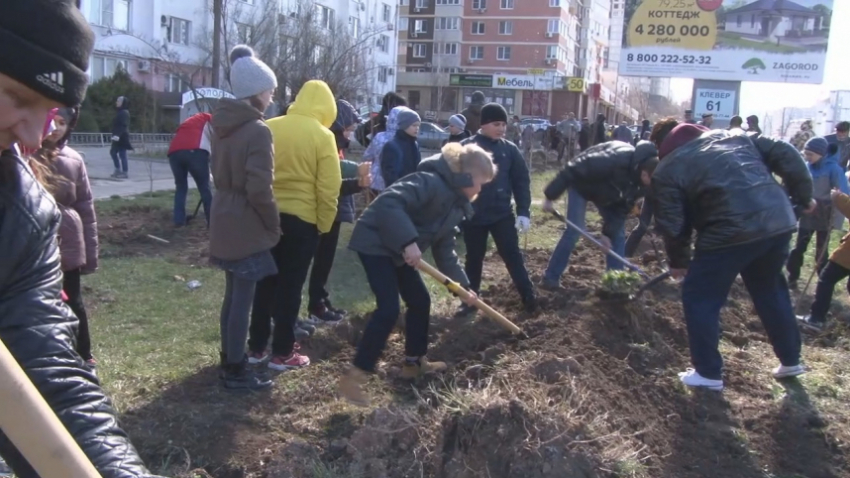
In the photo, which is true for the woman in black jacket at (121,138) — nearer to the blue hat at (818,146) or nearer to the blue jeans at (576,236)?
the blue jeans at (576,236)

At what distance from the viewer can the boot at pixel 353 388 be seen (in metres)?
4.50

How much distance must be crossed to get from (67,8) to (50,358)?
0.70 m

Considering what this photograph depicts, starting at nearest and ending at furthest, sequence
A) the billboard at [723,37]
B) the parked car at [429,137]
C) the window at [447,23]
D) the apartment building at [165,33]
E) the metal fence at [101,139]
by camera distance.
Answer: the billboard at [723,37] → the metal fence at [101,139] → the parked car at [429,137] → the apartment building at [165,33] → the window at [447,23]

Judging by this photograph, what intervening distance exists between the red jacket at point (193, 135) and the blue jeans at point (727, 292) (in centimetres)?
619

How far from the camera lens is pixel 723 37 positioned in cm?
2472

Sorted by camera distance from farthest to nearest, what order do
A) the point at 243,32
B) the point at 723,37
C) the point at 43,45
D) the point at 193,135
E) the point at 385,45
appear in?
1. the point at 385,45
2. the point at 243,32
3. the point at 723,37
4. the point at 193,135
5. the point at 43,45

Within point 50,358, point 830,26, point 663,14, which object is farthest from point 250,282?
point 830,26

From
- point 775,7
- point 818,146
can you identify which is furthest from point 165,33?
point 818,146

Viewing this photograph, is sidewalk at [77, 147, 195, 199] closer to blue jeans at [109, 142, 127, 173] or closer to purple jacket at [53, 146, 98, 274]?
blue jeans at [109, 142, 127, 173]

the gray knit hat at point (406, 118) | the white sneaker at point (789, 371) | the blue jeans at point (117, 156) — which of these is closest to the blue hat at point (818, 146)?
the white sneaker at point (789, 371)

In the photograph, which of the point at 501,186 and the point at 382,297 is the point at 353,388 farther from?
the point at 501,186

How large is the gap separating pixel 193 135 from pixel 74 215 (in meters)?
4.99

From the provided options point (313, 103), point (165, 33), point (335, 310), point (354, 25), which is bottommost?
point (335, 310)

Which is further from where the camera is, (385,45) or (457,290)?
(385,45)
